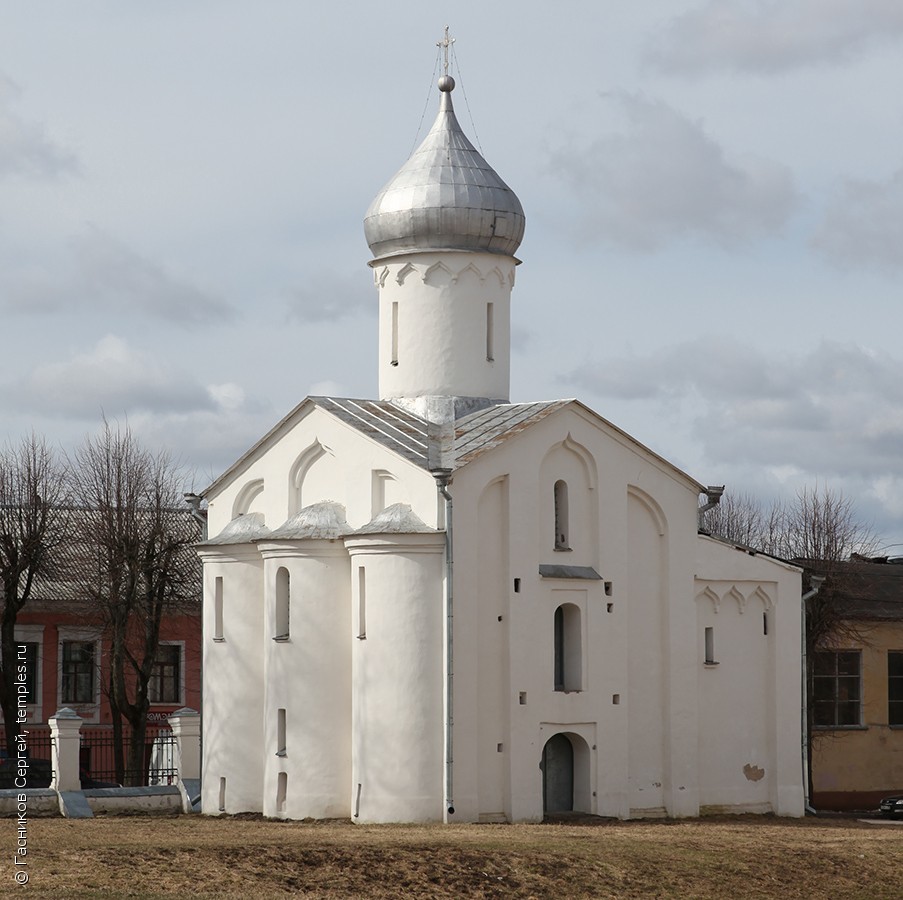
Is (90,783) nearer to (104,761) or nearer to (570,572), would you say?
(104,761)

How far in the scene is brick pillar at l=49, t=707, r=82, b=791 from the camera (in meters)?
28.8

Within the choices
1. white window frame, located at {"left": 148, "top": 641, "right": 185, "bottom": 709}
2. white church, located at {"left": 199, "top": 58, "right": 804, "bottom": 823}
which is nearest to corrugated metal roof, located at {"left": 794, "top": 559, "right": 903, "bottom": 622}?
white church, located at {"left": 199, "top": 58, "right": 804, "bottom": 823}

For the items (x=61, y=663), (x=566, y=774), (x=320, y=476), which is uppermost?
(x=320, y=476)

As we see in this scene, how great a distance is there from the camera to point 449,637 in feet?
89.8

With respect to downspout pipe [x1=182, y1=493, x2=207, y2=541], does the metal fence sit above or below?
below

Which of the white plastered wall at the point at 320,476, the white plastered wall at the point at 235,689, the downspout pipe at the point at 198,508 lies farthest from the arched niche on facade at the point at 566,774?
the downspout pipe at the point at 198,508

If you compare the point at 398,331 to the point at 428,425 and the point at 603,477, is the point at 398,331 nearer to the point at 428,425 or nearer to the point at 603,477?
the point at 428,425

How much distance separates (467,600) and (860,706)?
18727 millimetres

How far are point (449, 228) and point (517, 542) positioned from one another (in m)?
6.50

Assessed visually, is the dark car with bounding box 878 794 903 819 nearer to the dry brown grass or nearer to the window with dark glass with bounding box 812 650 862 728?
the window with dark glass with bounding box 812 650 862 728

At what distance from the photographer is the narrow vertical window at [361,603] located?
27.9m

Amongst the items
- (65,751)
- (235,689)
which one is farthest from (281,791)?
(65,751)

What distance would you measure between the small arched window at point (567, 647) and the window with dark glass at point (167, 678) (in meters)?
17.5

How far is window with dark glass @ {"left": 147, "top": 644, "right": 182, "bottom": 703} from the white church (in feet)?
40.7
